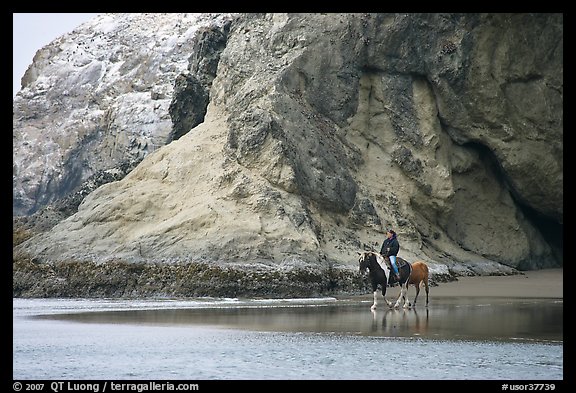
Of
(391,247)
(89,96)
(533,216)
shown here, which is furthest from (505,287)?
(89,96)

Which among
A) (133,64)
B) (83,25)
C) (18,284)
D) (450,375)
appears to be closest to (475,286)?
(18,284)

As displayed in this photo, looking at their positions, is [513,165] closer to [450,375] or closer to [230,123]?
[230,123]

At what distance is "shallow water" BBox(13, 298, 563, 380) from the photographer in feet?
49.0

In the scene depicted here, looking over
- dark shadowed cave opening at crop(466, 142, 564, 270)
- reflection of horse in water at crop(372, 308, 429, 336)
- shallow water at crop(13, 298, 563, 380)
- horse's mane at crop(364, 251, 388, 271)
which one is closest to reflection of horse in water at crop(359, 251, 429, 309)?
horse's mane at crop(364, 251, 388, 271)

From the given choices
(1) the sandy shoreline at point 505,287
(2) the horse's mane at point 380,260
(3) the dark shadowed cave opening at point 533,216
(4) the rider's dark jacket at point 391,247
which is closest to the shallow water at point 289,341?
(2) the horse's mane at point 380,260

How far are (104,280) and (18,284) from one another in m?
3.02

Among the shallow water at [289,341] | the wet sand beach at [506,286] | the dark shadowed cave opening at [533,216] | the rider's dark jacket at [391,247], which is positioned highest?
the dark shadowed cave opening at [533,216]

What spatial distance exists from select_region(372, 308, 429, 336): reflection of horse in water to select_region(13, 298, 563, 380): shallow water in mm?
22

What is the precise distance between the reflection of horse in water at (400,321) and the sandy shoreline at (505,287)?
5654mm

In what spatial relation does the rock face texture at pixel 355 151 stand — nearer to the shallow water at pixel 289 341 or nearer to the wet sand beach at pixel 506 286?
the wet sand beach at pixel 506 286

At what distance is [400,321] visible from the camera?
2178 centimetres

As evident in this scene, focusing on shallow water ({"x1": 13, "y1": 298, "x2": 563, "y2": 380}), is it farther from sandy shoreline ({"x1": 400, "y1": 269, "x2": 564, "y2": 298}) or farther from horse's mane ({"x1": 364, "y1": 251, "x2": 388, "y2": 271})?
sandy shoreline ({"x1": 400, "y1": 269, "x2": 564, "y2": 298})

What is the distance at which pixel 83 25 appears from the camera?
3056 inches

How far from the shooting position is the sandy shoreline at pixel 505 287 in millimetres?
29797
